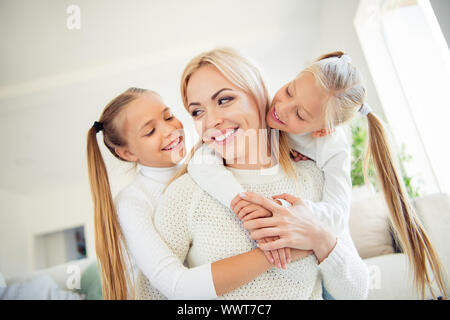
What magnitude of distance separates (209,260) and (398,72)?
35.3 inches

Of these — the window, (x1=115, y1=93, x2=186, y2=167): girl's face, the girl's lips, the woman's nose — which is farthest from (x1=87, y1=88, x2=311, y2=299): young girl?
the window

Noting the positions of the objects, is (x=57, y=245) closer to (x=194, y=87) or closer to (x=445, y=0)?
(x=194, y=87)

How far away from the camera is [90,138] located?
3.19ft

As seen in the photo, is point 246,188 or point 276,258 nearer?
point 276,258

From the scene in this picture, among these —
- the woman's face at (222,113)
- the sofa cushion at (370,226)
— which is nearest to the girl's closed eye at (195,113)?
the woman's face at (222,113)

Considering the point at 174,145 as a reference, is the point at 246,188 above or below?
below

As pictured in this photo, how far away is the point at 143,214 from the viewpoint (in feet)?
2.85

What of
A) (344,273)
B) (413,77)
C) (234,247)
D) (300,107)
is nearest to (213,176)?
(234,247)

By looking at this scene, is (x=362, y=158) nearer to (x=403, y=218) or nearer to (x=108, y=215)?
(x=403, y=218)

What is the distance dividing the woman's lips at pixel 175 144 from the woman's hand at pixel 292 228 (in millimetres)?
264

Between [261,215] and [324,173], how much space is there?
0.27m

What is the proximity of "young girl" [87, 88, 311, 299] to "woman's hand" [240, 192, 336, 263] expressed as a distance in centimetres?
4

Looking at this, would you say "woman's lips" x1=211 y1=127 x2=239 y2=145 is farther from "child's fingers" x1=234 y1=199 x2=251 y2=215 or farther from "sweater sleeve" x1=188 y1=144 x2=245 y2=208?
"child's fingers" x1=234 y1=199 x2=251 y2=215
